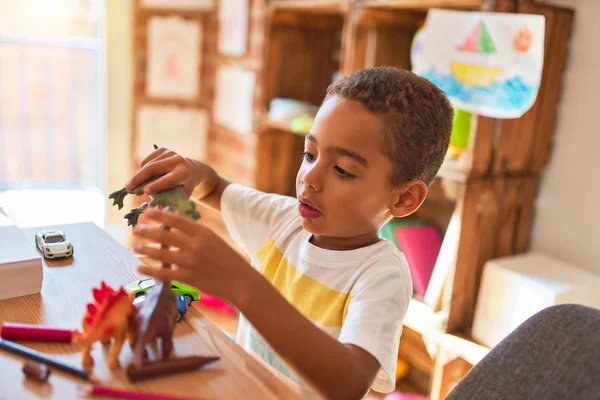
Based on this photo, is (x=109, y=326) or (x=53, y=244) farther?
(x=53, y=244)

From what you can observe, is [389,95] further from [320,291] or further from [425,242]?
[425,242]

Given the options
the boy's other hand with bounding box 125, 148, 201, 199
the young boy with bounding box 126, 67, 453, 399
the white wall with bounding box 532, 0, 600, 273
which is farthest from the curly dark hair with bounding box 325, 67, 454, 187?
the white wall with bounding box 532, 0, 600, 273

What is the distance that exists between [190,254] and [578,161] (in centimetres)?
121

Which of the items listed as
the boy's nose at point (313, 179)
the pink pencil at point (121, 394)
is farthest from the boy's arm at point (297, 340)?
the boy's nose at point (313, 179)

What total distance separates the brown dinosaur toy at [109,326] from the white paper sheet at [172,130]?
196 cm

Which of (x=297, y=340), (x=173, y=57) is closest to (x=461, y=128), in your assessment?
(x=297, y=340)

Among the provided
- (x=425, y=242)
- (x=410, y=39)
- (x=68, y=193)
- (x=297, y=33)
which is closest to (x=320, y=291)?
(x=425, y=242)

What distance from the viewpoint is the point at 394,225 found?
63.8 inches

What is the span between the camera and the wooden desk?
1.51ft

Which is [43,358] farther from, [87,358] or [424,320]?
[424,320]

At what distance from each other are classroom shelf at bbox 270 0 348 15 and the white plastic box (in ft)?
2.74

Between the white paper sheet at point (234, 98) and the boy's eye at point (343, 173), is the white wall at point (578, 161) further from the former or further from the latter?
the white paper sheet at point (234, 98)

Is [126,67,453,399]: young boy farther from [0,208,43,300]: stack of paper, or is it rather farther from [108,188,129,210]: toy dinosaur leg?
[0,208,43,300]: stack of paper

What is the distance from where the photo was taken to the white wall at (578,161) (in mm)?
1325
